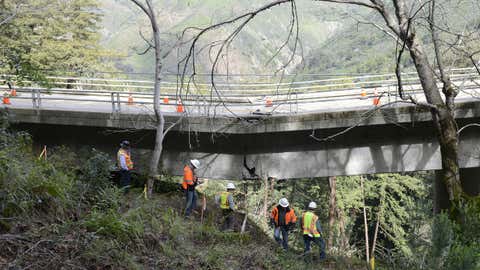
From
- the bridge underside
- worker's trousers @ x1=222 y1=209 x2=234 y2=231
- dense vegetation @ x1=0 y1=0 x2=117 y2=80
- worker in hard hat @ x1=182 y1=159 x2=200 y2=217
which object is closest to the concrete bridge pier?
the bridge underside

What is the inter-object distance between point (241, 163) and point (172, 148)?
7.08 ft

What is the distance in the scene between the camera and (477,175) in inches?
590

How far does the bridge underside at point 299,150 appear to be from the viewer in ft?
47.1

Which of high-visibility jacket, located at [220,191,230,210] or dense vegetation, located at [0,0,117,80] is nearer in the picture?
high-visibility jacket, located at [220,191,230,210]

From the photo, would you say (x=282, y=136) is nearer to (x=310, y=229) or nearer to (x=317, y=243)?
(x=310, y=229)

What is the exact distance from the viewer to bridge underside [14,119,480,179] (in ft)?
47.1

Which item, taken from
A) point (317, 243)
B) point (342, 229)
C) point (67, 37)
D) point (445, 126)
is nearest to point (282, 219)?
point (317, 243)

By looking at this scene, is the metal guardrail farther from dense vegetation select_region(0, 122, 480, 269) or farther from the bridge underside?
dense vegetation select_region(0, 122, 480, 269)

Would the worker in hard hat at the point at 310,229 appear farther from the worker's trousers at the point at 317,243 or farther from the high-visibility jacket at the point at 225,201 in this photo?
the high-visibility jacket at the point at 225,201

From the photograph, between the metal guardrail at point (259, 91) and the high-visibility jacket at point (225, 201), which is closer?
the high-visibility jacket at point (225, 201)

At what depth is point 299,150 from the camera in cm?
1467

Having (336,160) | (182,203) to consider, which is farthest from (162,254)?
(336,160)

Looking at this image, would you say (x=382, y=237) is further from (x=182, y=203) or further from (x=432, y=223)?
(x=432, y=223)

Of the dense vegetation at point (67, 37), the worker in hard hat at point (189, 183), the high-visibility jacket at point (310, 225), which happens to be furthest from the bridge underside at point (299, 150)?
the dense vegetation at point (67, 37)
